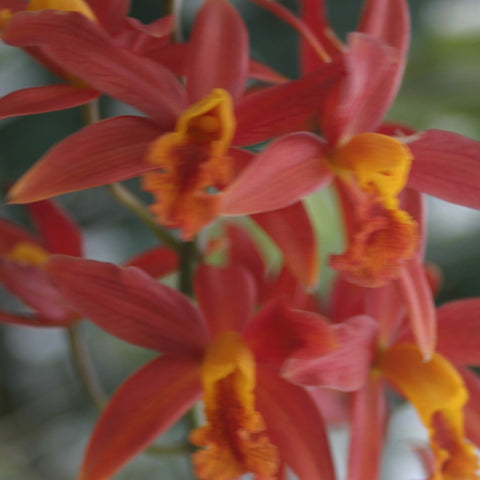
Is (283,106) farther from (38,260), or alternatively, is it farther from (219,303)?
(38,260)

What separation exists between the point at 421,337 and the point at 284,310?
12 cm

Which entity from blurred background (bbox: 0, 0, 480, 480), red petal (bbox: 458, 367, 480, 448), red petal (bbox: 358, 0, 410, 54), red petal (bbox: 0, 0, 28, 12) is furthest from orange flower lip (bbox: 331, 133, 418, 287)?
blurred background (bbox: 0, 0, 480, 480)

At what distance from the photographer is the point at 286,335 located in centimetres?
67

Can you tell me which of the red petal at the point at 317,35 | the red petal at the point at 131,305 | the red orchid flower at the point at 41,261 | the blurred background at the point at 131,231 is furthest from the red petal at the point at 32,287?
the blurred background at the point at 131,231

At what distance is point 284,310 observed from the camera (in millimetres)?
666

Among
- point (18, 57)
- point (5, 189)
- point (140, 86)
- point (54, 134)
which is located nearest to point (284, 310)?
point (140, 86)

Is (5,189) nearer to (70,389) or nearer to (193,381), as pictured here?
(193,381)

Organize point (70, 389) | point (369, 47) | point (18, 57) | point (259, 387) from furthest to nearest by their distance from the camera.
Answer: point (70, 389) → point (18, 57) → point (259, 387) → point (369, 47)

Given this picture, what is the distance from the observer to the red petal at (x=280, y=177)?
1.92ft

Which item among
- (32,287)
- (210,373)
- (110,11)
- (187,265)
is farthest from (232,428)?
(110,11)

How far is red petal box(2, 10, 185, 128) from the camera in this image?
0.59 meters

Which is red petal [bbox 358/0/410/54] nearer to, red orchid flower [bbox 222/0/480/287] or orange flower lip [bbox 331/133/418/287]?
red orchid flower [bbox 222/0/480/287]

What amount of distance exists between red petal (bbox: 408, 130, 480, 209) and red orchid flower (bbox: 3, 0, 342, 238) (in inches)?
4.6

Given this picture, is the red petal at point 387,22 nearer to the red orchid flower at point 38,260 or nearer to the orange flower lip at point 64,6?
the orange flower lip at point 64,6
